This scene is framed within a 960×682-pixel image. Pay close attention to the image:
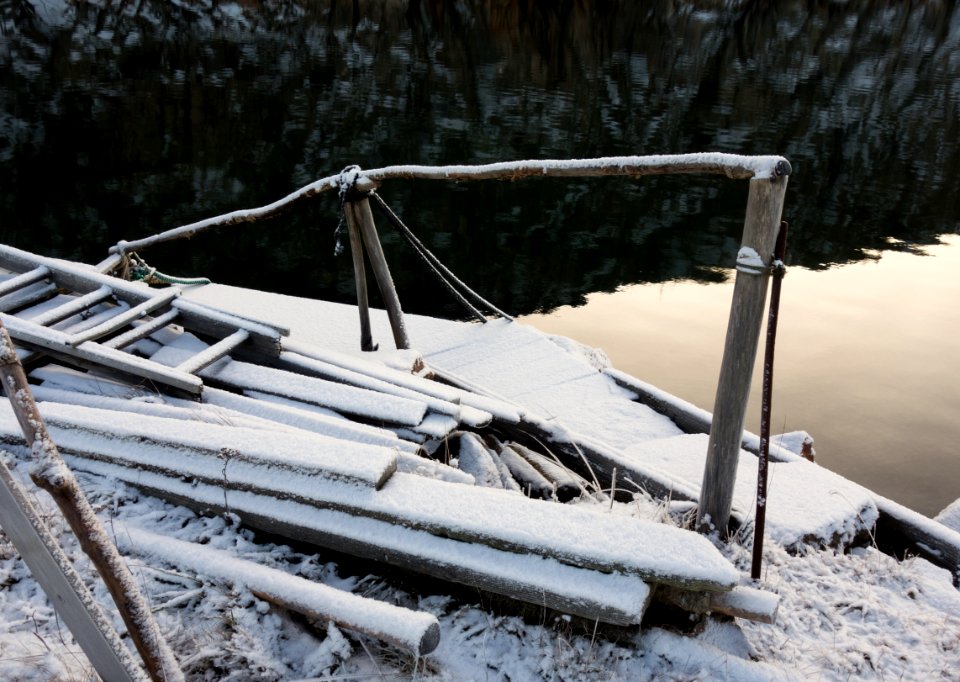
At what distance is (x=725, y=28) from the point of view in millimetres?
56844

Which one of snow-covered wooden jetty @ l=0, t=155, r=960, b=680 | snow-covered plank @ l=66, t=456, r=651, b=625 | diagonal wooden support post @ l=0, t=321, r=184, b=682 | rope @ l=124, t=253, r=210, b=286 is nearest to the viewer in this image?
diagonal wooden support post @ l=0, t=321, r=184, b=682

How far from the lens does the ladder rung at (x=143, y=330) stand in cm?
397

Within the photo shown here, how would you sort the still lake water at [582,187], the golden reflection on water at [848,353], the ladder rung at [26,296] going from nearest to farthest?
the ladder rung at [26,296], the golden reflection on water at [848,353], the still lake water at [582,187]

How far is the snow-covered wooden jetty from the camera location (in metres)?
2.43

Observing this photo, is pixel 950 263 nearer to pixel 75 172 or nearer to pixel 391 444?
pixel 391 444

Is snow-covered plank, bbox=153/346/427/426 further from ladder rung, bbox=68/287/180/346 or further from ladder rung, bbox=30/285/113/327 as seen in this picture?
ladder rung, bbox=30/285/113/327

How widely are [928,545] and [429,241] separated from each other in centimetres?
1251

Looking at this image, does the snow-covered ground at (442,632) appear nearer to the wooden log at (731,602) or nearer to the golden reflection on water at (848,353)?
the wooden log at (731,602)

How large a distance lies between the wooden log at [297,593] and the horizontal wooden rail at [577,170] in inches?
80.5

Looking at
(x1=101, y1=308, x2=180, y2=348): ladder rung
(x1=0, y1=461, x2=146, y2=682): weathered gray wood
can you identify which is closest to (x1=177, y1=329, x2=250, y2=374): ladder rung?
(x1=101, y1=308, x2=180, y2=348): ladder rung

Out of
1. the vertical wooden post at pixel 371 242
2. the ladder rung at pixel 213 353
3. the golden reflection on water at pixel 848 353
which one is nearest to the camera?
the ladder rung at pixel 213 353

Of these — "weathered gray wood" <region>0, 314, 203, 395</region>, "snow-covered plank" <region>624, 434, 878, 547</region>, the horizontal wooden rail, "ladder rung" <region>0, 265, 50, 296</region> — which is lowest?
"snow-covered plank" <region>624, 434, 878, 547</region>

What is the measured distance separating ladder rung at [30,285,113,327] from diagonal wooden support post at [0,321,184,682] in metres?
2.90

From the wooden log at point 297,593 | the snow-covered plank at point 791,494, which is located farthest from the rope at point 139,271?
the snow-covered plank at point 791,494
